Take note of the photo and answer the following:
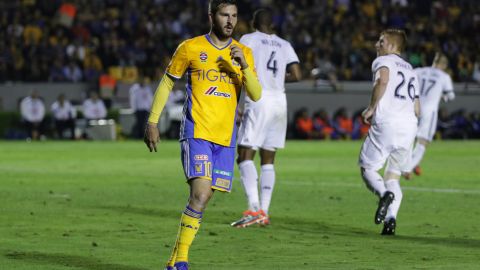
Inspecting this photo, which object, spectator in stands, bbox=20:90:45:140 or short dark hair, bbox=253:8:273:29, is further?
spectator in stands, bbox=20:90:45:140

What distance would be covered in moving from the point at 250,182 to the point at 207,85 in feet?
13.7

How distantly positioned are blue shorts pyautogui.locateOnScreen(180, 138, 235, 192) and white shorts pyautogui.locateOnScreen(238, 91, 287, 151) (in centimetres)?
406

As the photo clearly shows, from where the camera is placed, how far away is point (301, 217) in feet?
47.0

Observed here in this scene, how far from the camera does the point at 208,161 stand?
928 centimetres

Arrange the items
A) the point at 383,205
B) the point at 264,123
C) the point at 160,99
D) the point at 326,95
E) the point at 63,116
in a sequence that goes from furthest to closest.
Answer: the point at 326,95
the point at 63,116
the point at 264,123
the point at 383,205
the point at 160,99

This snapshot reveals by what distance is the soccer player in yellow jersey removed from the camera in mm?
9234

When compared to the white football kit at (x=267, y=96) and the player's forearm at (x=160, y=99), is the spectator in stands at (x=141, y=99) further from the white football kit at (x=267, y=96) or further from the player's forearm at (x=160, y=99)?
the player's forearm at (x=160, y=99)

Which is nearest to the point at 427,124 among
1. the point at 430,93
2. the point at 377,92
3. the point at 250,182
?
the point at 430,93

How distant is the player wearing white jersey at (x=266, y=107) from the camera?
13.6m

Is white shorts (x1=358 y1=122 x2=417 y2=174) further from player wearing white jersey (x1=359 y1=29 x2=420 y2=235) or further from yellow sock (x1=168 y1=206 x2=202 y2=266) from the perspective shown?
yellow sock (x1=168 y1=206 x2=202 y2=266)

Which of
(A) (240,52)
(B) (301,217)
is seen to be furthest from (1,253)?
(B) (301,217)

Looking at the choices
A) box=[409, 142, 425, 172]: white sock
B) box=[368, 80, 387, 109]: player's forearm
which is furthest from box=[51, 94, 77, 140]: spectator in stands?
box=[368, 80, 387, 109]: player's forearm

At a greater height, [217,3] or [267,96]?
[217,3]

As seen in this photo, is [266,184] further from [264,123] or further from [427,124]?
[427,124]
